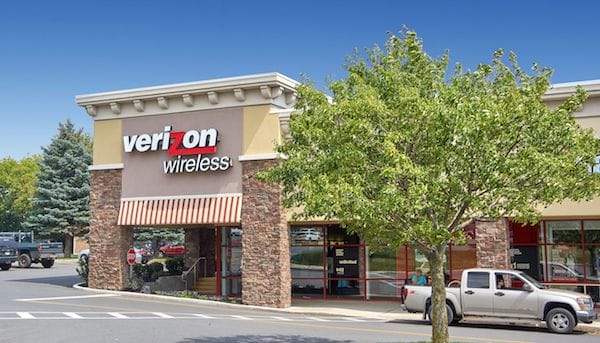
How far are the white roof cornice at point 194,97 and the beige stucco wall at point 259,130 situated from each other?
1.13 feet

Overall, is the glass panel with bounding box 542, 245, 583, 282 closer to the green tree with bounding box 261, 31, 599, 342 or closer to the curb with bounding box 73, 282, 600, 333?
the curb with bounding box 73, 282, 600, 333

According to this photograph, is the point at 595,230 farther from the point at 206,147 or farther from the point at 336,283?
the point at 206,147

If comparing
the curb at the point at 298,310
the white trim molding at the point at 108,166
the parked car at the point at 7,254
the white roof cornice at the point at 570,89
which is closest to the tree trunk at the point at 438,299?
the curb at the point at 298,310

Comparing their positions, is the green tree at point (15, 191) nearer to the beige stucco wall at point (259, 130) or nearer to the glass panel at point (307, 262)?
the glass panel at point (307, 262)

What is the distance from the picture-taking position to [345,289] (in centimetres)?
2772

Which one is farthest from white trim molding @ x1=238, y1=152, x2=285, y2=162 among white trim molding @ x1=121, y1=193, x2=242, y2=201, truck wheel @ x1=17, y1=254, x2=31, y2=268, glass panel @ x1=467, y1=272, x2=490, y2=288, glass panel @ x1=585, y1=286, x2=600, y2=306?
truck wheel @ x1=17, y1=254, x2=31, y2=268

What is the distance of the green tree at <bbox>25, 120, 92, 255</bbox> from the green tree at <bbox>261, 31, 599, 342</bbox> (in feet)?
143

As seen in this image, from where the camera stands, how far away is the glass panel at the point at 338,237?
90.6ft

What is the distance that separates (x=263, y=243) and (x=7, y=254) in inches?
952

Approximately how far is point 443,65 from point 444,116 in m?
2.41

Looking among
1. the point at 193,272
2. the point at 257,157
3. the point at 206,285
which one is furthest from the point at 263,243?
the point at 193,272

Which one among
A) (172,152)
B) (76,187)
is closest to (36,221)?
(76,187)

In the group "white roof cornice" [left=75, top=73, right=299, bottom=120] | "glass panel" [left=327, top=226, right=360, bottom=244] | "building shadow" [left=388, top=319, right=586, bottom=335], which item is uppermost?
"white roof cornice" [left=75, top=73, right=299, bottom=120]

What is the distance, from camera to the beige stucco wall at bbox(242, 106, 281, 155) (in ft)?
81.3
